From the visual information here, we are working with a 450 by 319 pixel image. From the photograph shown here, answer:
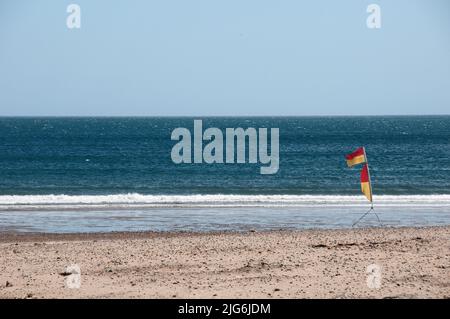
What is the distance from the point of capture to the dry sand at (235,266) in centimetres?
1136

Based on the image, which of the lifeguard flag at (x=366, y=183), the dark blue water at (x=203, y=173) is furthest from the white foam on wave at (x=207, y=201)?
the lifeguard flag at (x=366, y=183)

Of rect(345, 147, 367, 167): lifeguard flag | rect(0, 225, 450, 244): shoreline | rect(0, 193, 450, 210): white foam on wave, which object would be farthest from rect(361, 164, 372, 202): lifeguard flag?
rect(0, 193, 450, 210): white foam on wave

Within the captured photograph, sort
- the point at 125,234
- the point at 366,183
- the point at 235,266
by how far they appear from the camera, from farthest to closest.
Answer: the point at 125,234, the point at 366,183, the point at 235,266

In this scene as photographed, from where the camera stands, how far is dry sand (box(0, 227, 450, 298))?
1136 centimetres

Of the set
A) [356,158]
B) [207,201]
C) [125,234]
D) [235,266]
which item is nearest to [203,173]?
[207,201]

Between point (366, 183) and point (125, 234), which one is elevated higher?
point (366, 183)

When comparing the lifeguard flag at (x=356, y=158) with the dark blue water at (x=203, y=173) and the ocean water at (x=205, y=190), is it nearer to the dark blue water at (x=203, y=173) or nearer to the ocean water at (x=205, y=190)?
the ocean water at (x=205, y=190)

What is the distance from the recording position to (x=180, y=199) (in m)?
30.8

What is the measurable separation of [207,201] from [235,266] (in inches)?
654

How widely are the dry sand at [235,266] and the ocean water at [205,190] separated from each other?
4342 millimetres

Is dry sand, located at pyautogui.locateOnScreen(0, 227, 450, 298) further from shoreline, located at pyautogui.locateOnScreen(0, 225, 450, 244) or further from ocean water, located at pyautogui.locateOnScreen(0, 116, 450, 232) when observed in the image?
ocean water, located at pyautogui.locateOnScreen(0, 116, 450, 232)

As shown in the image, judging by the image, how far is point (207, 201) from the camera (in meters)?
29.8

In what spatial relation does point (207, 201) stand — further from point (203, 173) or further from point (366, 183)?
point (203, 173)
